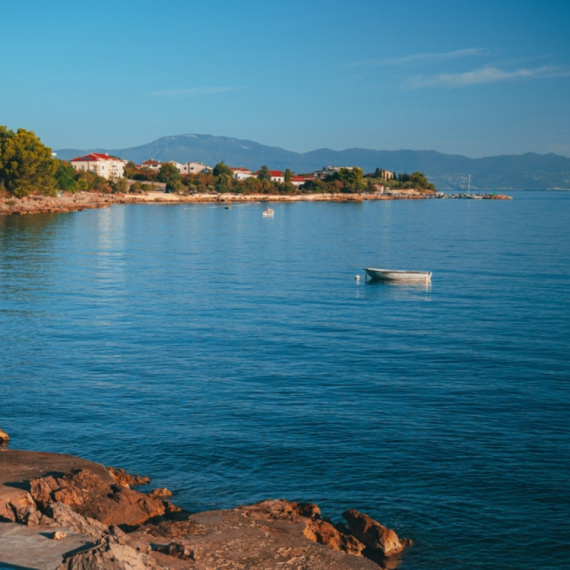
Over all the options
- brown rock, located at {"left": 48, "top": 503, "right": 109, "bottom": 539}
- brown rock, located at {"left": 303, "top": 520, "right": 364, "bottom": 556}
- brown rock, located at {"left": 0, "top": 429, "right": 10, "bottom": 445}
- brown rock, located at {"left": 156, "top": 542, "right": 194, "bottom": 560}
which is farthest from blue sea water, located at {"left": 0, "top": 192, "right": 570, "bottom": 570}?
brown rock, located at {"left": 156, "top": 542, "right": 194, "bottom": 560}

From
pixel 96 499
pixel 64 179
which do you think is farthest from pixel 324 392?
pixel 64 179

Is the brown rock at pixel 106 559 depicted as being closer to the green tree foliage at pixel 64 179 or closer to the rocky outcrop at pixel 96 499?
the rocky outcrop at pixel 96 499

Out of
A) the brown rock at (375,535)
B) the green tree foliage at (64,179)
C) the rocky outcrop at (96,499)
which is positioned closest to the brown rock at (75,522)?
the rocky outcrop at (96,499)

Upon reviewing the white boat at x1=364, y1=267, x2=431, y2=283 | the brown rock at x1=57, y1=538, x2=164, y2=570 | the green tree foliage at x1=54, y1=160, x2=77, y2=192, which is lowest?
the brown rock at x1=57, y1=538, x2=164, y2=570

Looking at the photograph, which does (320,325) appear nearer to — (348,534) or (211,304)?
(211,304)

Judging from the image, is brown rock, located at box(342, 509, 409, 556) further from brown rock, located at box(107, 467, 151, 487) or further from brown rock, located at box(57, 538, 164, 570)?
brown rock, located at box(107, 467, 151, 487)

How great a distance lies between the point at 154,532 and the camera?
13.5 m

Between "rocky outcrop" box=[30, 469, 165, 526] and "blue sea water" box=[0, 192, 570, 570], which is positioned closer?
"rocky outcrop" box=[30, 469, 165, 526]

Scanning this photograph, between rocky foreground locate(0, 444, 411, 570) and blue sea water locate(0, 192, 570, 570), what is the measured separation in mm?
1196

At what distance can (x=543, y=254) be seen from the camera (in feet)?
228

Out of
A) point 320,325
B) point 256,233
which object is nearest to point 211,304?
point 320,325

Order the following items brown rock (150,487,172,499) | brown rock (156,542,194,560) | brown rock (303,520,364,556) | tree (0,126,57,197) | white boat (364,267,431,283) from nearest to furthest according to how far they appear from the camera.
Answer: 1. brown rock (156,542,194,560)
2. brown rock (303,520,364,556)
3. brown rock (150,487,172,499)
4. white boat (364,267,431,283)
5. tree (0,126,57,197)

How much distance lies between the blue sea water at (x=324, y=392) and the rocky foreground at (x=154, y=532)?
1196mm

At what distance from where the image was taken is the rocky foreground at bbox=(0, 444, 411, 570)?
1169 cm
